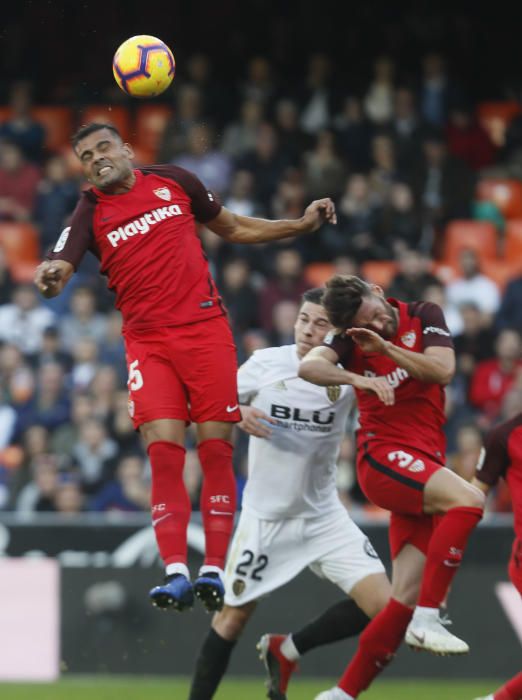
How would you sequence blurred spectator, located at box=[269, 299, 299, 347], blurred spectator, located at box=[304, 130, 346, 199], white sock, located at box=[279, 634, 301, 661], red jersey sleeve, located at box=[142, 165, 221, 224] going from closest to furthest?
red jersey sleeve, located at box=[142, 165, 221, 224], white sock, located at box=[279, 634, 301, 661], blurred spectator, located at box=[269, 299, 299, 347], blurred spectator, located at box=[304, 130, 346, 199]

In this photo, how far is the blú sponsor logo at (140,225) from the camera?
855 centimetres

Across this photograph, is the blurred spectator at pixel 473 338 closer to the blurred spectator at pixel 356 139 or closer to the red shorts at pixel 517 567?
the blurred spectator at pixel 356 139

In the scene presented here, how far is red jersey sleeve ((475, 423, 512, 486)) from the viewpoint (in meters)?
8.68

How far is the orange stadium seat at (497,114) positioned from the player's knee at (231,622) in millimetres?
10182

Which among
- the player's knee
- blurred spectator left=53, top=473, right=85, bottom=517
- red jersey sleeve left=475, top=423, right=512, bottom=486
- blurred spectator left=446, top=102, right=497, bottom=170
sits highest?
red jersey sleeve left=475, top=423, right=512, bottom=486

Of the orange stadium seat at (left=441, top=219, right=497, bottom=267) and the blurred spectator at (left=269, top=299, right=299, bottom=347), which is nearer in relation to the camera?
the blurred spectator at (left=269, top=299, right=299, bottom=347)

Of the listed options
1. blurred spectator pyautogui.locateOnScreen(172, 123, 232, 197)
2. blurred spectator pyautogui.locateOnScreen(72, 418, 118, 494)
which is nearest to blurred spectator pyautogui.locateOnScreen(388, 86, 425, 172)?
blurred spectator pyautogui.locateOnScreen(172, 123, 232, 197)

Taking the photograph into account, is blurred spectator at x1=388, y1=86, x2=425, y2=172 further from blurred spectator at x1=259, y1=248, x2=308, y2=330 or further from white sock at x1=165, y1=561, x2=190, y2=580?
white sock at x1=165, y1=561, x2=190, y2=580

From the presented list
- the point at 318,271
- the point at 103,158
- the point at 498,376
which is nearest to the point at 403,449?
the point at 103,158

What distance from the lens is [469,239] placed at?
17266mm

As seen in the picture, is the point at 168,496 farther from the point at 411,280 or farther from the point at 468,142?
the point at 468,142

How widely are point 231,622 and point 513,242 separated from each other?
28.3 ft

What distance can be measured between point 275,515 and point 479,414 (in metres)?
5.05

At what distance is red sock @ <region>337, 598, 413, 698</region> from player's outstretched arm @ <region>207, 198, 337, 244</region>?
7.07 feet
